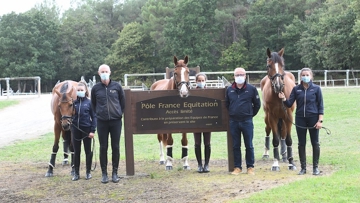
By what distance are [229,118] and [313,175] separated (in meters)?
1.89

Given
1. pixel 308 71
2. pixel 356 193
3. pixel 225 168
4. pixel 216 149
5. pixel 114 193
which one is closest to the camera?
pixel 356 193

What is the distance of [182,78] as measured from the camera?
883cm

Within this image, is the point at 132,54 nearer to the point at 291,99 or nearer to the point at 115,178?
the point at 115,178

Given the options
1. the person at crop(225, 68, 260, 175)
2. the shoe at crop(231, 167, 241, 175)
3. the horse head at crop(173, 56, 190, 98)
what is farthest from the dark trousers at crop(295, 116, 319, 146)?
the horse head at crop(173, 56, 190, 98)

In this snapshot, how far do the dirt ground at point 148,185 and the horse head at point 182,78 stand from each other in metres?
1.64

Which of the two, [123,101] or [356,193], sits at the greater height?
[123,101]

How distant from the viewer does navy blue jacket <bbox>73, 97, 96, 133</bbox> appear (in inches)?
346

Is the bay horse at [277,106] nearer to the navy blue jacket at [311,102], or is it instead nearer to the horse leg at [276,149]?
the horse leg at [276,149]

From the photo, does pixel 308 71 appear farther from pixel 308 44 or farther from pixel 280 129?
pixel 308 44

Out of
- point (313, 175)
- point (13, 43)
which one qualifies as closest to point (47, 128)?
point (313, 175)

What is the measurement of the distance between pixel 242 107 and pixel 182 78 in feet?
4.17

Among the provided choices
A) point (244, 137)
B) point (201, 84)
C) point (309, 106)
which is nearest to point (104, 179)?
point (244, 137)

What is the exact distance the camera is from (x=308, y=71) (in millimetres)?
8234

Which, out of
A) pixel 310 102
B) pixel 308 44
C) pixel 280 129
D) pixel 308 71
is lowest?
pixel 280 129
